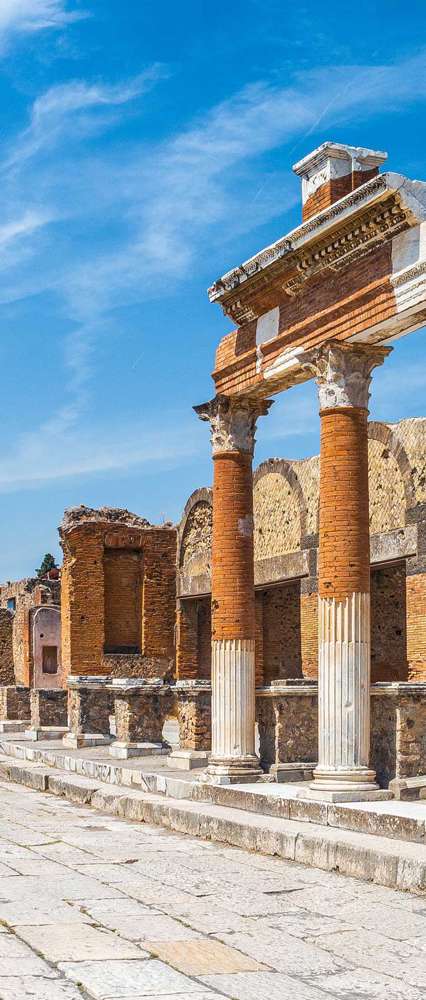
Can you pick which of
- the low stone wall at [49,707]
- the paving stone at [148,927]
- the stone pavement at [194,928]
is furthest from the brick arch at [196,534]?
the paving stone at [148,927]

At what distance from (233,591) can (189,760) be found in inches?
91.9

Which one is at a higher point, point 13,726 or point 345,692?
point 345,692

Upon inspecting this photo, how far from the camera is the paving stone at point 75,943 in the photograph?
5.30 m

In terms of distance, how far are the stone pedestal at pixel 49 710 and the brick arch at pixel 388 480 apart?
18.4ft

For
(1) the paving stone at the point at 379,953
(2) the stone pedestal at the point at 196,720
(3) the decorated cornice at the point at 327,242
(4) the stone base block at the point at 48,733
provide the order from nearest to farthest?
(1) the paving stone at the point at 379,953
(3) the decorated cornice at the point at 327,242
(2) the stone pedestal at the point at 196,720
(4) the stone base block at the point at 48,733

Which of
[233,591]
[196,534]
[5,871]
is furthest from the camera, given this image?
[196,534]

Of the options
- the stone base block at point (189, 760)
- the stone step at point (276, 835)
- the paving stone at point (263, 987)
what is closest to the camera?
the paving stone at point (263, 987)

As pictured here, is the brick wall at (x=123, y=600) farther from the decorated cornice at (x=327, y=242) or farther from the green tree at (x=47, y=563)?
the green tree at (x=47, y=563)

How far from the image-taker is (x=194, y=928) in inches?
237

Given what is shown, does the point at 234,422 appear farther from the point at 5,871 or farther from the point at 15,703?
the point at 15,703

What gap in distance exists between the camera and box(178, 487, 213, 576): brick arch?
24.7m

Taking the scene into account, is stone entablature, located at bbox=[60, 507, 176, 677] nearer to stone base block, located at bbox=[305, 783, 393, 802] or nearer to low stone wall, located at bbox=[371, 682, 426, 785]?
low stone wall, located at bbox=[371, 682, 426, 785]

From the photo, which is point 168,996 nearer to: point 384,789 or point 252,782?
point 384,789

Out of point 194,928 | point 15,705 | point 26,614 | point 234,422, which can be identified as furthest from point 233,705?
point 26,614
